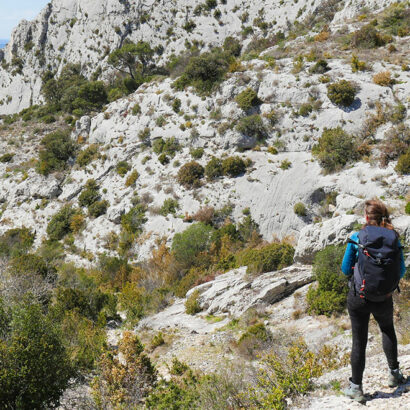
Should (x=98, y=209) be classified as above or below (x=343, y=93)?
below

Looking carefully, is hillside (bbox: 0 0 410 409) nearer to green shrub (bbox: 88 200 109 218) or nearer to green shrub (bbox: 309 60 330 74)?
green shrub (bbox: 88 200 109 218)

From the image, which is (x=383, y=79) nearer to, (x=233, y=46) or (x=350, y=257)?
(x=350, y=257)

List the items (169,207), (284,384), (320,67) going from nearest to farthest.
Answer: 1. (284,384)
2. (169,207)
3. (320,67)

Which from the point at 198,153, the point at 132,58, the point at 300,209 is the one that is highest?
the point at 132,58

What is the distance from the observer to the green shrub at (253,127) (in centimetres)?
2181

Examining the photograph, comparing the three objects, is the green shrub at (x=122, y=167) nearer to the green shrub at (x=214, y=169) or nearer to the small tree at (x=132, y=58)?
the green shrub at (x=214, y=169)

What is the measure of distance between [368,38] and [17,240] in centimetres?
3315

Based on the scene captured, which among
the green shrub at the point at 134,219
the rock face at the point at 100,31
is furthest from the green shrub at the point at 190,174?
the rock face at the point at 100,31

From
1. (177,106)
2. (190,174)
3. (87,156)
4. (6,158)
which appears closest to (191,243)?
(190,174)

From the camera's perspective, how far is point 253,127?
21859mm

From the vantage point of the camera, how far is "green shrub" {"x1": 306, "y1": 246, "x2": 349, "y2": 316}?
30.1 feet

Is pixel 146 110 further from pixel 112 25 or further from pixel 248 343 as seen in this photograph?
pixel 112 25

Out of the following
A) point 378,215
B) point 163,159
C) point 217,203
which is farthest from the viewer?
point 163,159

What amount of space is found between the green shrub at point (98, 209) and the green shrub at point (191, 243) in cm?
855
